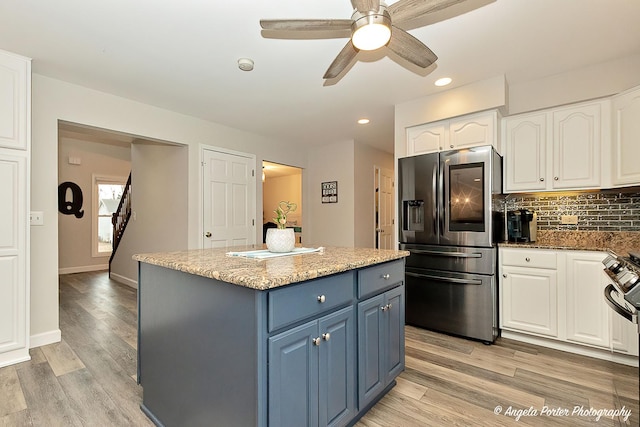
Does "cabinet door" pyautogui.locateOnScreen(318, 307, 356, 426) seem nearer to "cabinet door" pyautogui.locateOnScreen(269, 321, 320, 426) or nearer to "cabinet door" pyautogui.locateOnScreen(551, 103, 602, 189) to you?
"cabinet door" pyautogui.locateOnScreen(269, 321, 320, 426)

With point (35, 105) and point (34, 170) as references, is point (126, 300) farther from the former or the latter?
point (35, 105)

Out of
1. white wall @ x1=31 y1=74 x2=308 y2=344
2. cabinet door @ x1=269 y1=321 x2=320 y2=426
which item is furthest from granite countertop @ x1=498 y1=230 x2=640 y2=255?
white wall @ x1=31 y1=74 x2=308 y2=344

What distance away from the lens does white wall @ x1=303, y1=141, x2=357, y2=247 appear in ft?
16.7

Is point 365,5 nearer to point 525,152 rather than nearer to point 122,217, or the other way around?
point 525,152

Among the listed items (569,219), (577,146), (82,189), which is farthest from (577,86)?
(82,189)

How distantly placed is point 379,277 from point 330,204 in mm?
3576

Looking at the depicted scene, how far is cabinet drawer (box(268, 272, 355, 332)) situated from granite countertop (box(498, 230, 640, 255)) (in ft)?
6.72

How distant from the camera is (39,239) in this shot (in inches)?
109

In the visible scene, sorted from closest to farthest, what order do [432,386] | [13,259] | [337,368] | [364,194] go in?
[337,368]
[432,386]
[13,259]
[364,194]

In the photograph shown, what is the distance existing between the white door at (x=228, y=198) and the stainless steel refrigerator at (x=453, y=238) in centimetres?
244

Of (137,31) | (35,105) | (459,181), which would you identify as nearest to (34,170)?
(35,105)

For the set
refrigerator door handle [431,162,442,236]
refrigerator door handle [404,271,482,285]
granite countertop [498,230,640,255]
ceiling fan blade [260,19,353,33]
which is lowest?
refrigerator door handle [404,271,482,285]

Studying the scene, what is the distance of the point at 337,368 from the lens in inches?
58.6

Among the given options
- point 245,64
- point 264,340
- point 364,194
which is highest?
point 245,64
